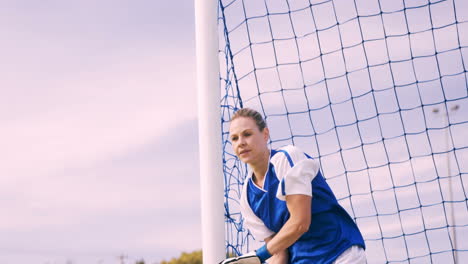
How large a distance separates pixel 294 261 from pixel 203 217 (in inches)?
43.0

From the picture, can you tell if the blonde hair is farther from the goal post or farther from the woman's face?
the goal post

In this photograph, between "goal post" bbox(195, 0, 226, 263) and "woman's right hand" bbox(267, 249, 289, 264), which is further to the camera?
"goal post" bbox(195, 0, 226, 263)

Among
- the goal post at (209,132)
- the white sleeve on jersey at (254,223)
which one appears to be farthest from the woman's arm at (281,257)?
the goal post at (209,132)

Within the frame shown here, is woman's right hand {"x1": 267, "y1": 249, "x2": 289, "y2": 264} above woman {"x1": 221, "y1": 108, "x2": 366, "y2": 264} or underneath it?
underneath

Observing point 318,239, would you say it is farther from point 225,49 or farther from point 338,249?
point 225,49

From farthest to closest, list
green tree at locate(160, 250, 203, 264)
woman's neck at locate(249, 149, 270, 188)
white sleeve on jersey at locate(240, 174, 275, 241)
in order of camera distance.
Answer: green tree at locate(160, 250, 203, 264)
white sleeve on jersey at locate(240, 174, 275, 241)
woman's neck at locate(249, 149, 270, 188)

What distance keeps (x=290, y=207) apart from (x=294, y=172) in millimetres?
184

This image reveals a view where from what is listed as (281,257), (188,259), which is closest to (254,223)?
(281,257)

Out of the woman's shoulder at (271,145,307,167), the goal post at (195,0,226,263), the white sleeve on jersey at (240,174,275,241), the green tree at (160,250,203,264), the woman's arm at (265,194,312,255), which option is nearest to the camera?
the woman's arm at (265,194,312,255)

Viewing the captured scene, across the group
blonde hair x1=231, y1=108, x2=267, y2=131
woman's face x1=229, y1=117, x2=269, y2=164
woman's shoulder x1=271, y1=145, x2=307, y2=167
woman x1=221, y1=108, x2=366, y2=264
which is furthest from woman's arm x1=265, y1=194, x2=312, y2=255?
blonde hair x1=231, y1=108, x2=267, y2=131

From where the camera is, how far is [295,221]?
3.63 m

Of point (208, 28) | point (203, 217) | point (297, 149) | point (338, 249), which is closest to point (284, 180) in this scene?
point (297, 149)

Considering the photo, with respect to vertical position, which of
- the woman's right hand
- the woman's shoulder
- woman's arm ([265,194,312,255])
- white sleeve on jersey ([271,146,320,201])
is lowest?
the woman's right hand

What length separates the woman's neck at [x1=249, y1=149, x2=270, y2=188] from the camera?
152 inches
